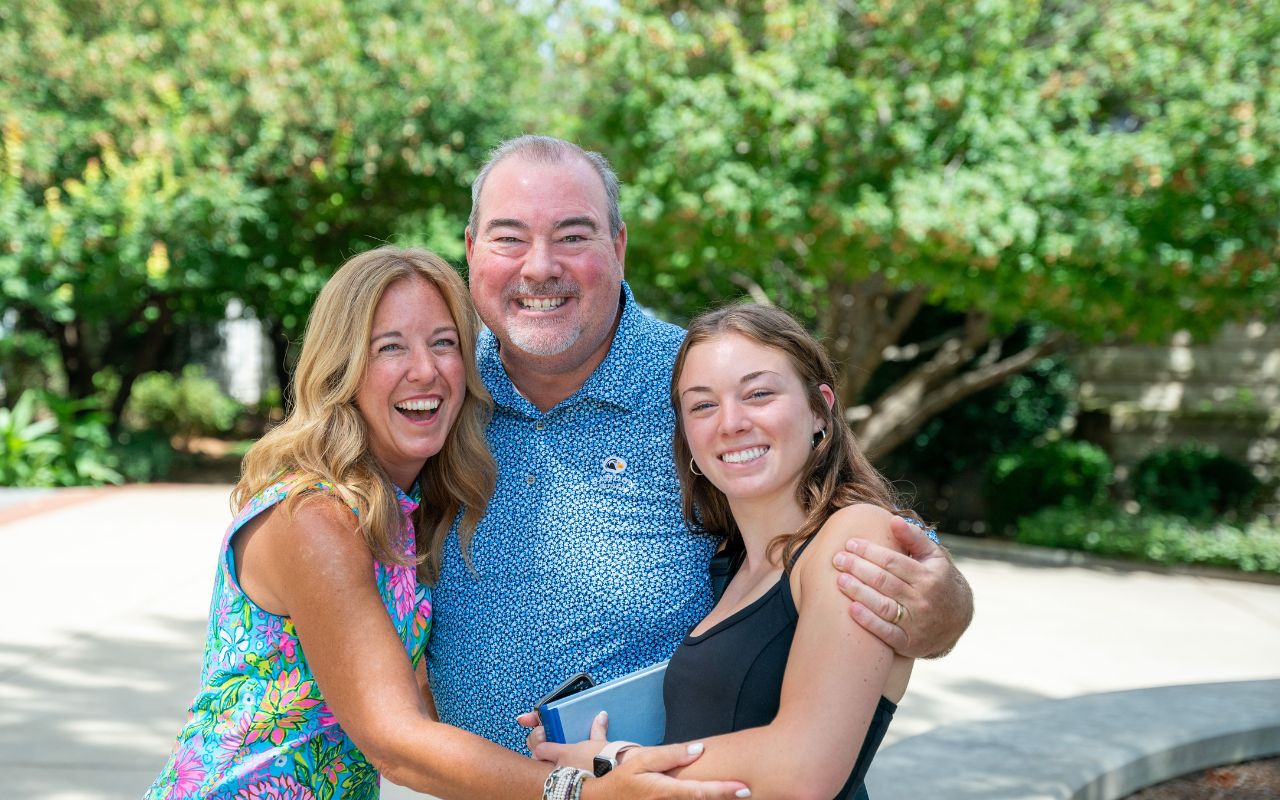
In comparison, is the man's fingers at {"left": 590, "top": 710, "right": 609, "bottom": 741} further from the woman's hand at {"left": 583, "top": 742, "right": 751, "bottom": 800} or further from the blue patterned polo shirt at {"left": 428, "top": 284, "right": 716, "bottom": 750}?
the blue patterned polo shirt at {"left": 428, "top": 284, "right": 716, "bottom": 750}

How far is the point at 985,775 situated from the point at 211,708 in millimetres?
2508

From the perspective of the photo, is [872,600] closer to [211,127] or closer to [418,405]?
[418,405]

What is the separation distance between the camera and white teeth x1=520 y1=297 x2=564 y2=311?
2594 millimetres

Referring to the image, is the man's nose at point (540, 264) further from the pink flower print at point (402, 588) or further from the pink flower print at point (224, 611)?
the pink flower print at point (224, 611)

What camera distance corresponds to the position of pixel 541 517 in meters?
2.58

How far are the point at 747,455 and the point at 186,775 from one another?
124 centimetres

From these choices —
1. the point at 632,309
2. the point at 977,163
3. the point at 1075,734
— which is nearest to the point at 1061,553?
→ the point at 977,163

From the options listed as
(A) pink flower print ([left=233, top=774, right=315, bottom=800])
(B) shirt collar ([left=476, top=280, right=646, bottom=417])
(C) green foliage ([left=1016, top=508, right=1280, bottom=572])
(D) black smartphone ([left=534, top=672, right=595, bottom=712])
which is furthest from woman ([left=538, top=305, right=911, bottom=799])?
(C) green foliage ([left=1016, top=508, right=1280, bottom=572])

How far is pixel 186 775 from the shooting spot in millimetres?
2203

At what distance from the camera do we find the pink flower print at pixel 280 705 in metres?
2.20

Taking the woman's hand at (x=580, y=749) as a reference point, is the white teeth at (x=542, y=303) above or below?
above

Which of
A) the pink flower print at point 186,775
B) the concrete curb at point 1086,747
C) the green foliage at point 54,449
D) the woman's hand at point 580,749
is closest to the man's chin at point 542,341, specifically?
the woman's hand at point 580,749

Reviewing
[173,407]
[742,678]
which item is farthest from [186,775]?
[173,407]

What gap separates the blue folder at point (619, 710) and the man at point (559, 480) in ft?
0.68
